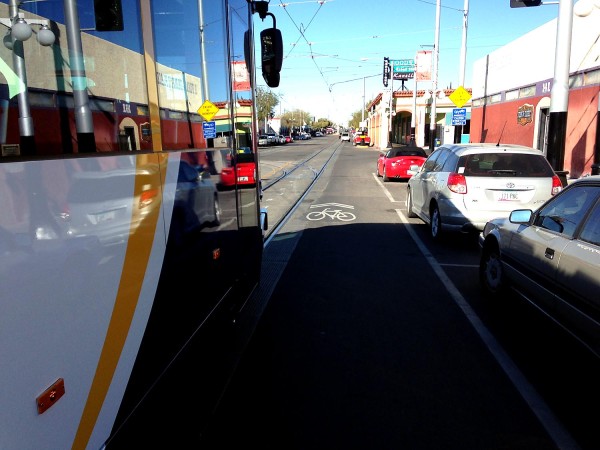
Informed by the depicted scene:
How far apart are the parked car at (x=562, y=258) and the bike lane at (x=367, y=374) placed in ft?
2.15

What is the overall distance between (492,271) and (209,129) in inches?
153

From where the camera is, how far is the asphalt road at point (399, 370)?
3.16m

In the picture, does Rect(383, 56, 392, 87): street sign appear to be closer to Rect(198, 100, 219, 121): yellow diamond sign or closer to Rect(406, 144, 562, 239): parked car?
Rect(406, 144, 562, 239): parked car

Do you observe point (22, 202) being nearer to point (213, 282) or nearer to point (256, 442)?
point (213, 282)

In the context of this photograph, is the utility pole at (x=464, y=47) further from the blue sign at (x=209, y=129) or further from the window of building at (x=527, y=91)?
the blue sign at (x=209, y=129)

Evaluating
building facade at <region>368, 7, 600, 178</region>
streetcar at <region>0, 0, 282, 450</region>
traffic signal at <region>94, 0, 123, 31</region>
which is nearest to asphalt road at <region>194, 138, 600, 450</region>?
streetcar at <region>0, 0, 282, 450</region>

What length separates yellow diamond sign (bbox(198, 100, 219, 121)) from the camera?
11.1 feet

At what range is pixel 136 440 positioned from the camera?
2.15 m

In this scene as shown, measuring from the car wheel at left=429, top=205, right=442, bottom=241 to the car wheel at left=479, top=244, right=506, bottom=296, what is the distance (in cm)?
243

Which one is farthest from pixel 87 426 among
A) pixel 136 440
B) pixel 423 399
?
pixel 423 399

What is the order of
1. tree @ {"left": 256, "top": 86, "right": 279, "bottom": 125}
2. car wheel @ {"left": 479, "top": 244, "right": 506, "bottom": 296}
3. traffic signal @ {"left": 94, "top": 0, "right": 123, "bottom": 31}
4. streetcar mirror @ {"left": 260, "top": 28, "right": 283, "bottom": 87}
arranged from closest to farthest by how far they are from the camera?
traffic signal @ {"left": 94, "top": 0, "right": 123, "bottom": 31} → streetcar mirror @ {"left": 260, "top": 28, "right": 283, "bottom": 87} → car wheel @ {"left": 479, "top": 244, "right": 506, "bottom": 296} → tree @ {"left": 256, "top": 86, "right": 279, "bottom": 125}

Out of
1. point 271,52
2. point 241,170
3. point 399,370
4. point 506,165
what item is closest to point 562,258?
point 399,370

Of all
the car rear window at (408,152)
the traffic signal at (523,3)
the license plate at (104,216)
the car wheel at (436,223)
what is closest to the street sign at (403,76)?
the car rear window at (408,152)

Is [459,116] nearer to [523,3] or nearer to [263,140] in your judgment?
[523,3]
